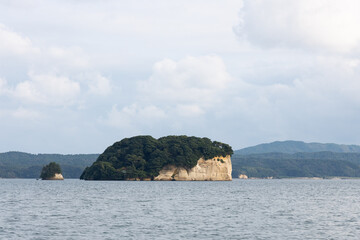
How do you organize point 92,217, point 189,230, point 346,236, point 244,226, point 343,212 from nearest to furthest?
point 346,236 < point 189,230 < point 244,226 < point 92,217 < point 343,212

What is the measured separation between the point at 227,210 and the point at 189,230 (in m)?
22.6

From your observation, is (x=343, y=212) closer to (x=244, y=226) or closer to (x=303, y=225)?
(x=303, y=225)

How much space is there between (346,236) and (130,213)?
29.4 m

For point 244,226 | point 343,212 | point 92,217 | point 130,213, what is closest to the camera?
point 244,226

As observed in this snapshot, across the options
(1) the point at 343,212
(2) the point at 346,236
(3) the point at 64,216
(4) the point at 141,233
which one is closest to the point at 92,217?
(3) the point at 64,216

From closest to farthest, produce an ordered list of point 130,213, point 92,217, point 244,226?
point 244,226 → point 92,217 → point 130,213

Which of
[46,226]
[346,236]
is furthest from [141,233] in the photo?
[346,236]

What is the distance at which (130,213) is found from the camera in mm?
66438

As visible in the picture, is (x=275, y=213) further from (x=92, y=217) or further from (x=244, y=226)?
(x=92, y=217)

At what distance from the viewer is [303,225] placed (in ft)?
180

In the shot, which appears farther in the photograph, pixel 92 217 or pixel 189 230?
pixel 92 217

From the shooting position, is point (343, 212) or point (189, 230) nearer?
point (189, 230)

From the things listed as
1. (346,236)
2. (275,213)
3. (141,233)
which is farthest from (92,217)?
(346,236)

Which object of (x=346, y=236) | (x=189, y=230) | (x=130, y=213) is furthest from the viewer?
(x=130, y=213)
